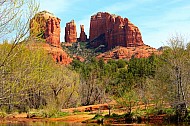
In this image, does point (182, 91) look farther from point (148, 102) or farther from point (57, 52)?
point (57, 52)

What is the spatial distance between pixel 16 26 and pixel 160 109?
81.2ft

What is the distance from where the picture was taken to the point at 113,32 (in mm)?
132625

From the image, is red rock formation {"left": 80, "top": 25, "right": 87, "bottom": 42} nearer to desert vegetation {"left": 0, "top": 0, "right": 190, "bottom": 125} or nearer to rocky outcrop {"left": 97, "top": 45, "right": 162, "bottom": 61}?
rocky outcrop {"left": 97, "top": 45, "right": 162, "bottom": 61}

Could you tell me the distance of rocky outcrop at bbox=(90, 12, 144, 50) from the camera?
405 ft

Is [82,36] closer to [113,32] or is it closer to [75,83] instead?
[113,32]

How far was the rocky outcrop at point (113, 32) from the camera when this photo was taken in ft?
405

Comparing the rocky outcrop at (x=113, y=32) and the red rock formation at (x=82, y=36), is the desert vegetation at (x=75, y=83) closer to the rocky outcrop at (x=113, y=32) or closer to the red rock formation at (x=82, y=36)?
the rocky outcrop at (x=113, y=32)

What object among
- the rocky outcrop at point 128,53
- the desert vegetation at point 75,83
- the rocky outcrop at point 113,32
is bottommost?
the desert vegetation at point 75,83

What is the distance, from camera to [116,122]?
30.3 meters

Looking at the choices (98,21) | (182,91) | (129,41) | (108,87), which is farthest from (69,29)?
(182,91)

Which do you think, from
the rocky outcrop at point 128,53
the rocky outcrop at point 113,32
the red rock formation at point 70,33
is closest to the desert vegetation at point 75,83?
the rocky outcrop at point 128,53

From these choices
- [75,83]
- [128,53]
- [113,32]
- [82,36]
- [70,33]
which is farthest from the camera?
[82,36]

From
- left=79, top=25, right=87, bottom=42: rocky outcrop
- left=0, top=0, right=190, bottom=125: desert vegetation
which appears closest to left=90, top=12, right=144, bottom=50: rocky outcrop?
left=79, top=25, right=87, bottom=42: rocky outcrop

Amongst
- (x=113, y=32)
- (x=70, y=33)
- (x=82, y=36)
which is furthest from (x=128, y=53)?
(x=82, y=36)
